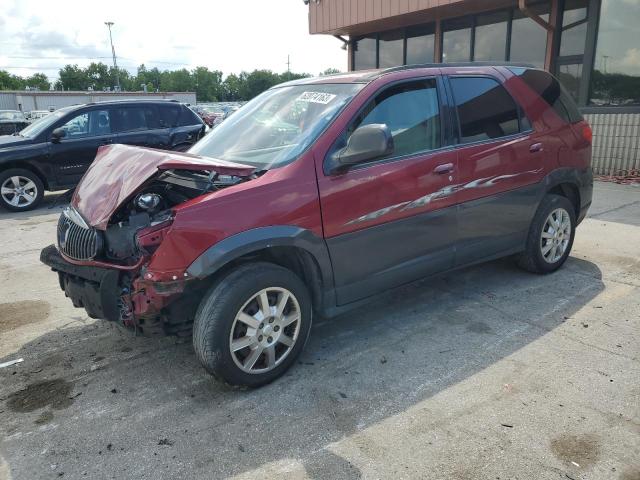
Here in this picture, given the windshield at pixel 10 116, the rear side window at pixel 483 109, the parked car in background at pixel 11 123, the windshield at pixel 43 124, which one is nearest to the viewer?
the rear side window at pixel 483 109

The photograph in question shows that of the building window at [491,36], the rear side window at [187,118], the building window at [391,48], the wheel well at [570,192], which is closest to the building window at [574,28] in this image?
the building window at [491,36]

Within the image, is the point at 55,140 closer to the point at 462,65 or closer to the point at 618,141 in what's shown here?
the point at 462,65

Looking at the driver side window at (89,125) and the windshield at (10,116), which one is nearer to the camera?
the driver side window at (89,125)

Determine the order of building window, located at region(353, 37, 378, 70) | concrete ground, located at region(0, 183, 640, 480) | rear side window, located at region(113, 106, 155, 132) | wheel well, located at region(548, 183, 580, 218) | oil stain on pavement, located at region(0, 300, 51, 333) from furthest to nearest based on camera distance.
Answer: building window, located at region(353, 37, 378, 70) → rear side window, located at region(113, 106, 155, 132) → wheel well, located at region(548, 183, 580, 218) → oil stain on pavement, located at region(0, 300, 51, 333) → concrete ground, located at region(0, 183, 640, 480)

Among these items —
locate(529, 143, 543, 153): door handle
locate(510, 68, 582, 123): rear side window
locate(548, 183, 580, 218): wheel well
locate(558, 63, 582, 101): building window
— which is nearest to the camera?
locate(529, 143, 543, 153): door handle

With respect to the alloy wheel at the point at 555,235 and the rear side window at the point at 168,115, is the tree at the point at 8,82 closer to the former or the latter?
the rear side window at the point at 168,115

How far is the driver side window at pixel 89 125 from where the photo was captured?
30.3ft

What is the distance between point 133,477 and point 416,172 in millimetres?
2540

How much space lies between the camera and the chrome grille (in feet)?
10.3

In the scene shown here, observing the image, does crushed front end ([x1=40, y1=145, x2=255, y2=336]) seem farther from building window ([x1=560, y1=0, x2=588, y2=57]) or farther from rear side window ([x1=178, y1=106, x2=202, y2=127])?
building window ([x1=560, y1=0, x2=588, y2=57])

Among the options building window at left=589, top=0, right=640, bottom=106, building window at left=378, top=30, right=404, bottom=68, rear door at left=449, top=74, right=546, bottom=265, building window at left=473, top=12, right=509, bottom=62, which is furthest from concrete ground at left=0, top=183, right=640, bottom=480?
building window at left=378, top=30, right=404, bottom=68

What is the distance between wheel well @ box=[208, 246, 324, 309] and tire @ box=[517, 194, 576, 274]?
231 cm

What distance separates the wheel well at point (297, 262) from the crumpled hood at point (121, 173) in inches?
20.2

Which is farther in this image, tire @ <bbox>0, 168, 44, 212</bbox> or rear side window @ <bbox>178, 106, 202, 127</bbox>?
rear side window @ <bbox>178, 106, 202, 127</bbox>
